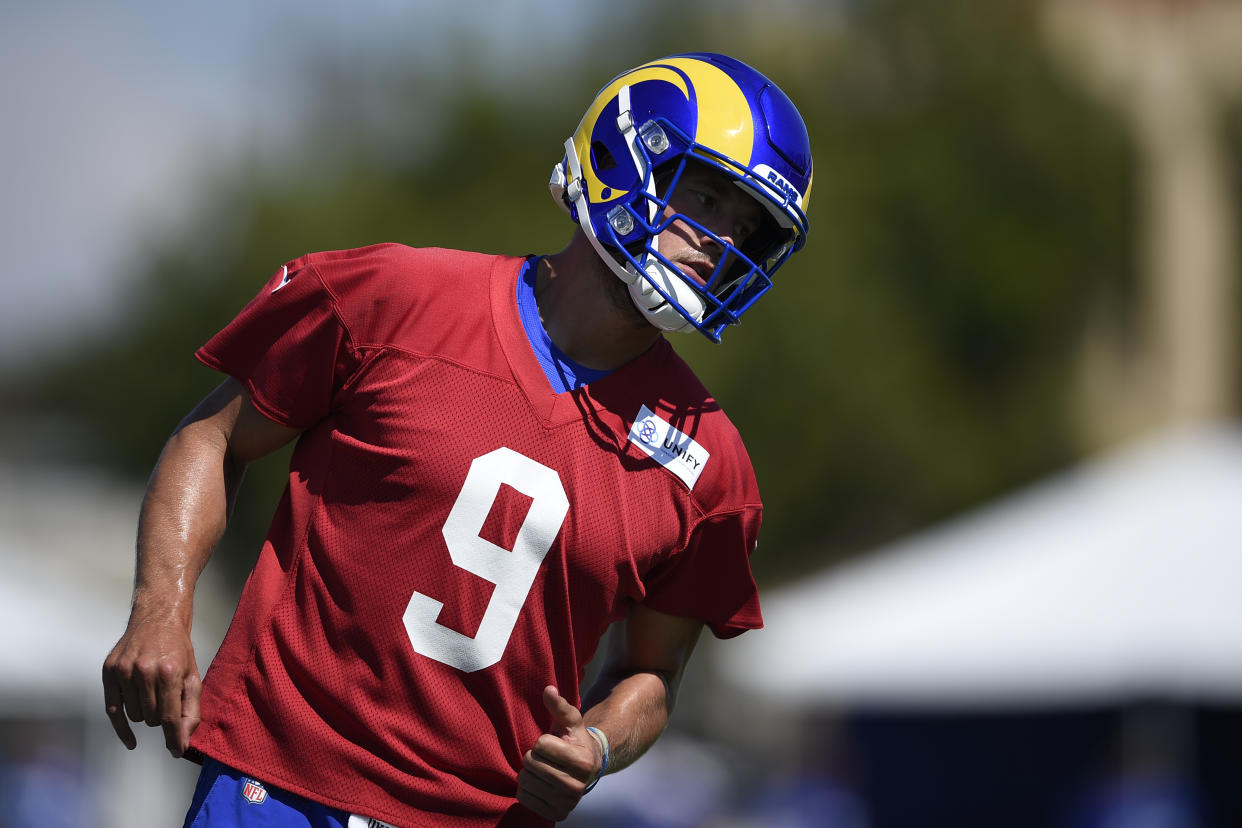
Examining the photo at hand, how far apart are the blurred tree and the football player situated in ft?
49.8

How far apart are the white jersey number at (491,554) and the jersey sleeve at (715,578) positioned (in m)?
0.38

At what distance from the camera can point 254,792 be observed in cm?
295

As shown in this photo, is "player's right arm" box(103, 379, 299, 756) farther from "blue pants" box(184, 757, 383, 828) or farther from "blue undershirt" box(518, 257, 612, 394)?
"blue undershirt" box(518, 257, 612, 394)

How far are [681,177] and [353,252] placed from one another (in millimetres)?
731

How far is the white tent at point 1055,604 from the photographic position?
31.5 ft

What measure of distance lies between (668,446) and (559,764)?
0.74 metres

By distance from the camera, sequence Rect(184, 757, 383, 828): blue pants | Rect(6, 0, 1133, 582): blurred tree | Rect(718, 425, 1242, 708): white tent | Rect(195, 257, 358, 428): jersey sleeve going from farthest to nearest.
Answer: Rect(6, 0, 1133, 582): blurred tree
Rect(718, 425, 1242, 708): white tent
Rect(195, 257, 358, 428): jersey sleeve
Rect(184, 757, 383, 828): blue pants

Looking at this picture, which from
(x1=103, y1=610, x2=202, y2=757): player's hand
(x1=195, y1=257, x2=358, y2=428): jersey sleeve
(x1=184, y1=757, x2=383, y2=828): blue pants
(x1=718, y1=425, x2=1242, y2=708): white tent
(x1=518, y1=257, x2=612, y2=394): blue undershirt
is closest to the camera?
(x1=103, y1=610, x2=202, y2=757): player's hand

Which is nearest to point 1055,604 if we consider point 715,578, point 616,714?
point 715,578

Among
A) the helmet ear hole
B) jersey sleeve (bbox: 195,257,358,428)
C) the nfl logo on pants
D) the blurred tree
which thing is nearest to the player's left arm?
the nfl logo on pants

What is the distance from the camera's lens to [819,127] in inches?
944

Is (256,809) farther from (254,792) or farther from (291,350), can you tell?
(291,350)

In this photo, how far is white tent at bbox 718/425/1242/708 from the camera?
31.5 feet

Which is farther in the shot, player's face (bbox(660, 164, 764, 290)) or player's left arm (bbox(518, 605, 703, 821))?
player's face (bbox(660, 164, 764, 290))
